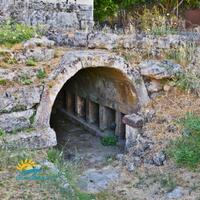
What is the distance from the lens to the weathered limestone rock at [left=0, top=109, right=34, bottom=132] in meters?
6.61

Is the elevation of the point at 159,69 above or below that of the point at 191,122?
above

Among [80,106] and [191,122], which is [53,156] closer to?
[191,122]

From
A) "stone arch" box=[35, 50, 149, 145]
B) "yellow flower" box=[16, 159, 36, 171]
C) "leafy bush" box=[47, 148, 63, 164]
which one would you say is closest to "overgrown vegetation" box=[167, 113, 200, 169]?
"stone arch" box=[35, 50, 149, 145]

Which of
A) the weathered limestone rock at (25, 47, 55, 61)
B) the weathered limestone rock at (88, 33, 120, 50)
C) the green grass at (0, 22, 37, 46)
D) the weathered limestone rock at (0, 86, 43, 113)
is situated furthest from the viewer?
the weathered limestone rock at (88, 33, 120, 50)

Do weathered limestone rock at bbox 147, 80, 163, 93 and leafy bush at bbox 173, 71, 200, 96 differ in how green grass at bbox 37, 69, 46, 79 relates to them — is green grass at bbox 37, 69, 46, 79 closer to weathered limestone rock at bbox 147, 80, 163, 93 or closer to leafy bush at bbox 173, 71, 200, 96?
weathered limestone rock at bbox 147, 80, 163, 93

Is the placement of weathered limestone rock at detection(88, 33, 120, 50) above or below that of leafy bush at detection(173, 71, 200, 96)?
above

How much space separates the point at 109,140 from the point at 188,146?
254 cm

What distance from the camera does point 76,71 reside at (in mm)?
7426

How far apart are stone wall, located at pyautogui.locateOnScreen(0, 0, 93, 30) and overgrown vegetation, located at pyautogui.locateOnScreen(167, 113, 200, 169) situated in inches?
174

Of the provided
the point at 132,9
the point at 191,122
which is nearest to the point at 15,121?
the point at 191,122

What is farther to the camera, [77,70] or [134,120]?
[134,120]

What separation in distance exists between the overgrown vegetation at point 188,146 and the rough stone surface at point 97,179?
99 centimetres

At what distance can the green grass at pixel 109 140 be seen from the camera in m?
8.50

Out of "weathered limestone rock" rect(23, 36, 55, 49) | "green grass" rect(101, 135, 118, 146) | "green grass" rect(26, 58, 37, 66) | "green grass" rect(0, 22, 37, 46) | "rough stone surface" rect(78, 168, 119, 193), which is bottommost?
"green grass" rect(101, 135, 118, 146)
